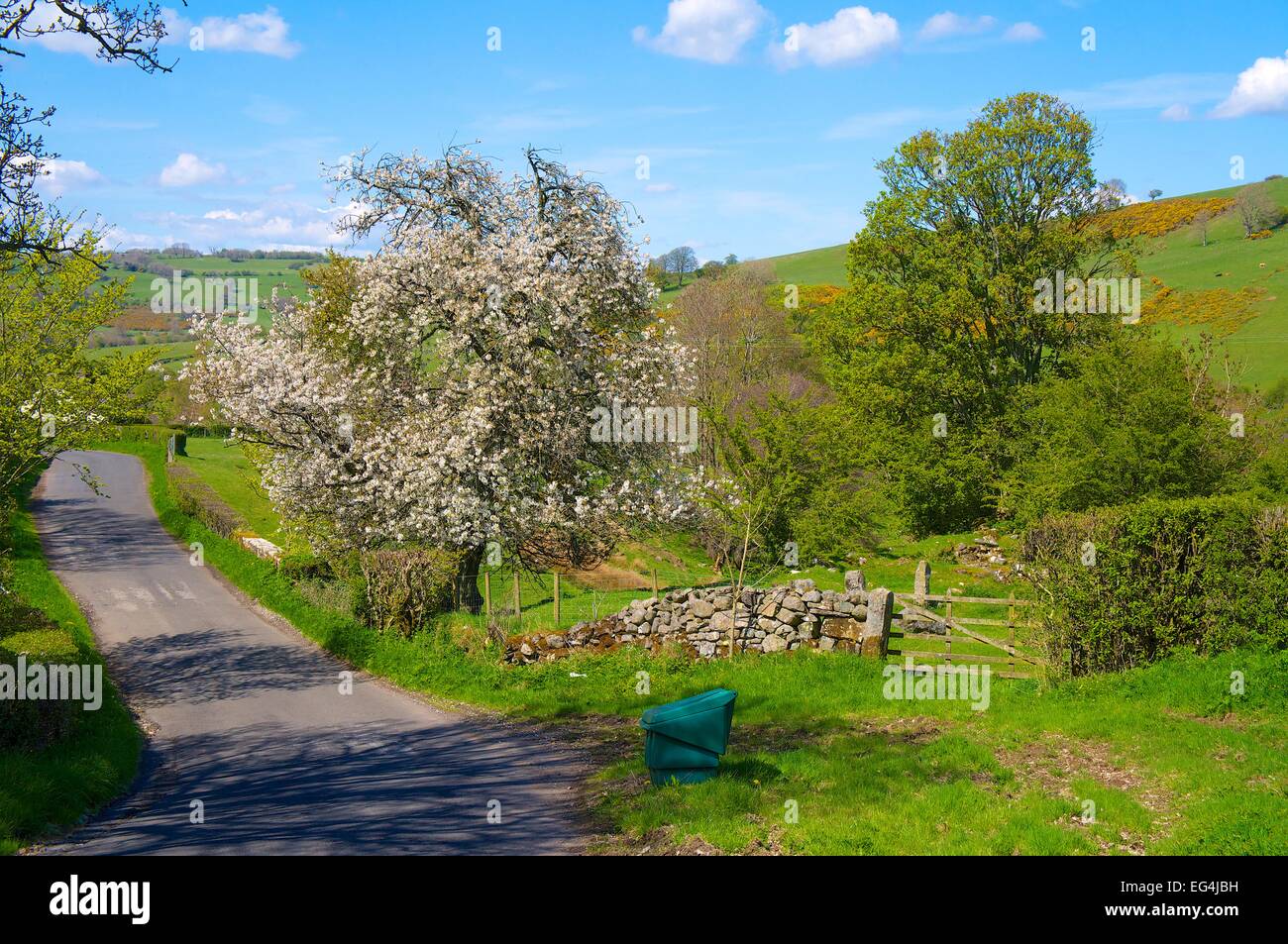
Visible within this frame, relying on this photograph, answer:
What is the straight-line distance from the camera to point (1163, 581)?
13.6 m

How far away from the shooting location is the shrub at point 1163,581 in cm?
1312

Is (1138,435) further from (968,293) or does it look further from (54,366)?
(54,366)

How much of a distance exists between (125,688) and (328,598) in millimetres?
5696

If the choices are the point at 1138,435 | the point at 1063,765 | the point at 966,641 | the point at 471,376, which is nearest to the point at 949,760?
the point at 1063,765

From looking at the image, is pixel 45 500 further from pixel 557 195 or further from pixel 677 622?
pixel 677 622

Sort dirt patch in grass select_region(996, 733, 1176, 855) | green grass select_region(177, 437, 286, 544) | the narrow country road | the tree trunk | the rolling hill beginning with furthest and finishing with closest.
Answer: the rolling hill → green grass select_region(177, 437, 286, 544) → the tree trunk → the narrow country road → dirt patch in grass select_region(996, 733, 1176, 855)

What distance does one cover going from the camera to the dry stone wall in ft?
55.6

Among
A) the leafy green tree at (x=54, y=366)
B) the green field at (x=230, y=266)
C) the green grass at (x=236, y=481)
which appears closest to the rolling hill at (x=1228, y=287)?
the leafy green tree at (x=54, y=366)

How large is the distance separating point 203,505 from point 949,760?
33404 millimetres

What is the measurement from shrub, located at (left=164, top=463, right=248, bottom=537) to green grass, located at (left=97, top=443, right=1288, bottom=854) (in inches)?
804

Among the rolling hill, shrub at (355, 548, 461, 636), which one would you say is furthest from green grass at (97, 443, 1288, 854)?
the rolling hill

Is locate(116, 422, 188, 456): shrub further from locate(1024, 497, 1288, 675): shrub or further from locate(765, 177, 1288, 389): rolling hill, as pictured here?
locate(1024, 497, 1288, 675): shrub

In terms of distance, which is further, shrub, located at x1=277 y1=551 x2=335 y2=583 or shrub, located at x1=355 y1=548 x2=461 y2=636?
shrub, located at x1=277 y1=551 x2=335 y2=583

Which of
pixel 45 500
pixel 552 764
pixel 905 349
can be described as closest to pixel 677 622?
pixel 552 764
